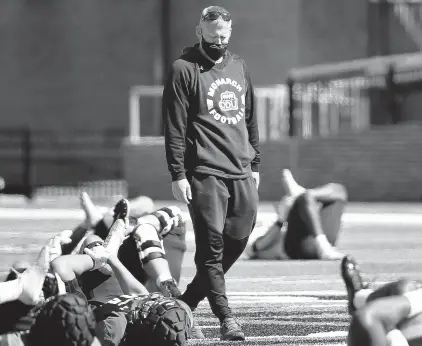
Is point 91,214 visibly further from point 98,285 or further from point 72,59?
point 72,59

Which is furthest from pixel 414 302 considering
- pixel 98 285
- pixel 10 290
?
pixel 98 285

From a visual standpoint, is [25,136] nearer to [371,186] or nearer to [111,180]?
[111,180]

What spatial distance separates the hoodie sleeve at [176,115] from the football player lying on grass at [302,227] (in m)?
5.09

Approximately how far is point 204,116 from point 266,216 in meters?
11.5

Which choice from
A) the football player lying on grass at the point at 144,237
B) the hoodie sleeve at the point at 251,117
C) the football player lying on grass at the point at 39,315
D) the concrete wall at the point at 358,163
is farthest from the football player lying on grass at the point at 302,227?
the concrete wall at the point at 358,163

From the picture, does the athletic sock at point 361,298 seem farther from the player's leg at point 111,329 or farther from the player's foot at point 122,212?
the player's foot at point 122,212

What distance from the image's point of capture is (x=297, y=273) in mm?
11828

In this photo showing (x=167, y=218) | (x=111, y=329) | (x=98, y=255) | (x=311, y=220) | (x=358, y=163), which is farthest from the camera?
(x=358, y=163)

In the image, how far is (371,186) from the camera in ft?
79.4

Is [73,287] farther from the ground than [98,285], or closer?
farther from the ground

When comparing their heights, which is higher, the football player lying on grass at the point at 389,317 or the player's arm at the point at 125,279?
the football player lying on grass at the point at 389,317

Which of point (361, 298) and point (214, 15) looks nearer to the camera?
point (361, 298)

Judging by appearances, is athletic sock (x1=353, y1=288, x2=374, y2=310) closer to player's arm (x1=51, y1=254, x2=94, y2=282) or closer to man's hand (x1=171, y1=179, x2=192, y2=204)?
player's arm (x1=51, y1=254, x2=94, y2=282)

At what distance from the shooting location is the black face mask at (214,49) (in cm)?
760
